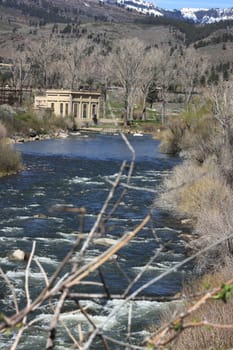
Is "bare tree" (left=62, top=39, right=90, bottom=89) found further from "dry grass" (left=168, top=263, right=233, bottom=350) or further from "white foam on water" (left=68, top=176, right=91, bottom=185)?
"dry grass" (left=168, top=263, right=233, bottom=350)

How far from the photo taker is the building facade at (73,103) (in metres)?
68.4

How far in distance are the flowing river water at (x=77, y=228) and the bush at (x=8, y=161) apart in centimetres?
45

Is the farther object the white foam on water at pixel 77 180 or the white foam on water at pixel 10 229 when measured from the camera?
the white foam on water at pixel 77 180

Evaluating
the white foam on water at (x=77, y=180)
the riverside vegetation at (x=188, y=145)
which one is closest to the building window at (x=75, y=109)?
the riverside vegetation at (x=188, y=145)

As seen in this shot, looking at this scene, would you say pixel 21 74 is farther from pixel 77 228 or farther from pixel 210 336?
pixel 210 336

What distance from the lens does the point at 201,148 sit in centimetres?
2398

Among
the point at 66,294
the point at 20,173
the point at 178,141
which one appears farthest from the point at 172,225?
the point at 178,141

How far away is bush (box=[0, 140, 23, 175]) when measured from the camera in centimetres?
2636

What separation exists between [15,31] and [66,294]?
641 ft

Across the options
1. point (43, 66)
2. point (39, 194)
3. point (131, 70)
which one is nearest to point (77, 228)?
point (39, 194)

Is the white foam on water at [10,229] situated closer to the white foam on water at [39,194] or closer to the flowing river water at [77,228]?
the flowing river water at [77,228]

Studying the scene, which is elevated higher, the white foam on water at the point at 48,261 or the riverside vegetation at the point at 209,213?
the riverside vegetation at the point at 209,213

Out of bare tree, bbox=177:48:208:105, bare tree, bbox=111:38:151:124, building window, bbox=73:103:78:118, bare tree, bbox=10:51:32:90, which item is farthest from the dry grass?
bare tree, bbox=177:48:208:105

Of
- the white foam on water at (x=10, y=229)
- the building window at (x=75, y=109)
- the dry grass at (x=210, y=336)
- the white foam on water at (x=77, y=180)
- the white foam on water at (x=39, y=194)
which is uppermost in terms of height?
the dry grass at (x=210, y=336)
